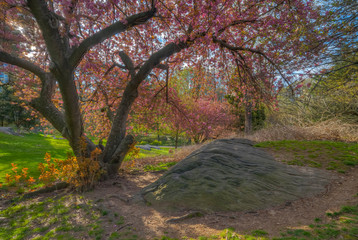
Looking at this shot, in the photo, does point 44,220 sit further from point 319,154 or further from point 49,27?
point 319,154

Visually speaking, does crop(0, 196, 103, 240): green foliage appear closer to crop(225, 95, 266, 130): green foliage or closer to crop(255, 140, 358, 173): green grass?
crop(255, 140, 358, 173): green grass

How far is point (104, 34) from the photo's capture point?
4066mm

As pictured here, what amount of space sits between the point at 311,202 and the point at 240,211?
143 cm

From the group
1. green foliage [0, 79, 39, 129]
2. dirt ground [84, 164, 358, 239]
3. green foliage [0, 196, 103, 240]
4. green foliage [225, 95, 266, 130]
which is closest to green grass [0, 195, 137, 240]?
green foliage [0, 196, 103, 240]

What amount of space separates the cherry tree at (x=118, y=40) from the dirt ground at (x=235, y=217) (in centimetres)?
275

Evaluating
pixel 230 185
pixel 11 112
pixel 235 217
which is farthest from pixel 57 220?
pixel 11 112

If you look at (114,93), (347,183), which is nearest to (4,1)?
(114,93)

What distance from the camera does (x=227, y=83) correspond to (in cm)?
675

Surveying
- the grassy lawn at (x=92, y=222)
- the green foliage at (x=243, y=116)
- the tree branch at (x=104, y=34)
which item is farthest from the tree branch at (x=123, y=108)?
the green foliage at (x=243, y=116)

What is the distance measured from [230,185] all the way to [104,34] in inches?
169

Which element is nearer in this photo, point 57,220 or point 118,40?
point 57,220

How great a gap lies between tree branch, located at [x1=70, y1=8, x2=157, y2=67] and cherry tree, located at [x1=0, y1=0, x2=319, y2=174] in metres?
0.02

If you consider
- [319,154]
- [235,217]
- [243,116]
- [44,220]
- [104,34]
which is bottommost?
[44,220]

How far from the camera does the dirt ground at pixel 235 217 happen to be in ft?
8.46
